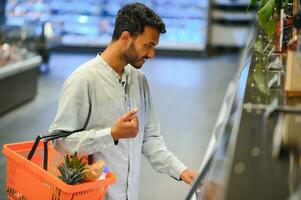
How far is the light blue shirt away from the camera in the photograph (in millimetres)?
2268

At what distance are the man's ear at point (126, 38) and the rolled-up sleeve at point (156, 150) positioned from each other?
0.79 ft

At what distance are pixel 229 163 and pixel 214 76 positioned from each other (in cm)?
927

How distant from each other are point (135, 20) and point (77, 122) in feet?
1.58

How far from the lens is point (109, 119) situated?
2387mm

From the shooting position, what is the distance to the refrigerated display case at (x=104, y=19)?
13.2 metres

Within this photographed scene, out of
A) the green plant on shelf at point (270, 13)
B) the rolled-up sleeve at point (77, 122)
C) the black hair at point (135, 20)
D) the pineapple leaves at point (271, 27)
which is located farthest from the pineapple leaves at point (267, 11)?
the rolled-up sleeve at point (77, 122)

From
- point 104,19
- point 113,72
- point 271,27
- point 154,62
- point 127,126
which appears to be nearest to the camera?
point 127,126

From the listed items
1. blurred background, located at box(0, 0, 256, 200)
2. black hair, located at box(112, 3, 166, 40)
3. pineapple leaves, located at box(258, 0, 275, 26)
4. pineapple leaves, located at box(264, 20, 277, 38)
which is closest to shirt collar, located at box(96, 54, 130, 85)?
black hair, located at box(112, 3, 166, 40)

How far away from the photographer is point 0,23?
25.7 feet

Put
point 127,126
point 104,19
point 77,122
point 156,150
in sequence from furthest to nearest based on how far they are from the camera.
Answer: point 104,19 < point 156,150 < point 77,122 < point 127,126

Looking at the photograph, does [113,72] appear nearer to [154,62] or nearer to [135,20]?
[135,20]

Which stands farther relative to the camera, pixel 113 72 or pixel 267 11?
pixel 267 11

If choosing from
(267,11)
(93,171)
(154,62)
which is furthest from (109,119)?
(154,62)

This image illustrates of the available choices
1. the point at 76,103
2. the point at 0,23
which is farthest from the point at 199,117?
the point at 76,103
